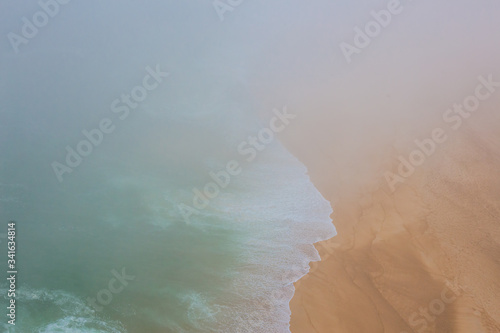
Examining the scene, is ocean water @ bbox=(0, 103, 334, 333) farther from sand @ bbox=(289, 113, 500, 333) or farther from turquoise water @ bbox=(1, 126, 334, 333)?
sand @ bbox=(289, 113, 500, 333)

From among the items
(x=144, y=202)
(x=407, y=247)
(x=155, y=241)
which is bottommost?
(x=155, y=241)

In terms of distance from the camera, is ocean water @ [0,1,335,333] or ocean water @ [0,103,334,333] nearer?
ocean water @ [0,103,334,333]

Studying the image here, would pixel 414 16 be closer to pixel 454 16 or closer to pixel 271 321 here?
pixel 454 16

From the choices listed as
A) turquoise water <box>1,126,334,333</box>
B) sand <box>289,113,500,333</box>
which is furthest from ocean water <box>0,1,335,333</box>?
sand <box>289,113,500,333</box>

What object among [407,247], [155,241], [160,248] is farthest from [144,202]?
[407,247]

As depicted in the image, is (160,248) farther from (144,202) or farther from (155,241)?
(144,202)

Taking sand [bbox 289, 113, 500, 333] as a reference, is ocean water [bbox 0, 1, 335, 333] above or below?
below

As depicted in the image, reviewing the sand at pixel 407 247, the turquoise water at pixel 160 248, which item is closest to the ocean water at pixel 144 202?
the turquoise water at pixel 160 248

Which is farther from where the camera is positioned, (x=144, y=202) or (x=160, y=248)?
(x=144, y=202)

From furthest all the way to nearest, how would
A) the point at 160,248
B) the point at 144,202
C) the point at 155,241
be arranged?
the point at 144,202
the point at 155,241
the point at 160,248

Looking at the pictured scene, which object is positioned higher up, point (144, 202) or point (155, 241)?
point (144, 202)
